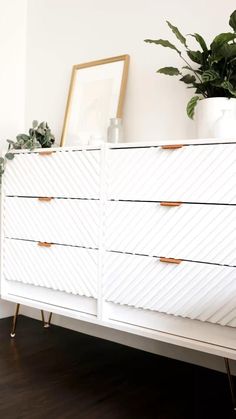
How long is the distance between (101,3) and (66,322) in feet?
6.63

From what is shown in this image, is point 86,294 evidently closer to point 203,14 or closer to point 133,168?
point 133,168

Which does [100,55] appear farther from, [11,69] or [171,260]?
[171,260]

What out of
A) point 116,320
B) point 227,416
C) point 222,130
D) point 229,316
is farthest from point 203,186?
point 227,416

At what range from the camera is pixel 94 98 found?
249 cm

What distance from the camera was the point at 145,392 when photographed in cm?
185

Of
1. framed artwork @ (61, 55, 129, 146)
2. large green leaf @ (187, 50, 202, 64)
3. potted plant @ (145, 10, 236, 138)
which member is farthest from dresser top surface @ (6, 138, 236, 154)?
large green leaf @ (187, 50, 202, 64)

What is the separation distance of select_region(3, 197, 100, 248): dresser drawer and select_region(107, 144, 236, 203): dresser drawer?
0.17 meters

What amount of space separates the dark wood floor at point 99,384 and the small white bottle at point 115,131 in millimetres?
1178

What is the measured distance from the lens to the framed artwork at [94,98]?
7.79 feet

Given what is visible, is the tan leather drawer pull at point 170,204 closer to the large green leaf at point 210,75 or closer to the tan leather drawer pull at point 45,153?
the large green leaf at point 210,75

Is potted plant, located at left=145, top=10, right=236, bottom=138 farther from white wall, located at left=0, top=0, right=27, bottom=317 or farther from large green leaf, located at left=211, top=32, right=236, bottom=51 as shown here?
white wall, located at left=0, top=0, right=27, bottom=317

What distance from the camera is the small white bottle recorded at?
7.27ft

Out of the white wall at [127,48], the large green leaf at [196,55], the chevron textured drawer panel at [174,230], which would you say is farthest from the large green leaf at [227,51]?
the chevron textured drawer panel at [174,230]

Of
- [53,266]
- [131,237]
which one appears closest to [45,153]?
[53,266]
